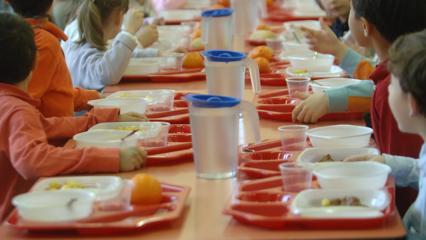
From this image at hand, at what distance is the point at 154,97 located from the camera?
2961mm

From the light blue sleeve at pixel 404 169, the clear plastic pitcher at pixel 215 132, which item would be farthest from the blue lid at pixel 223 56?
the light blue sleeve at pixel 404 169

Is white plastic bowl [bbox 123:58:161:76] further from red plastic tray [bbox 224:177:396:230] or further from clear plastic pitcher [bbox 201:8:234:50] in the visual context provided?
red plastic tray [bbox 224:177:396:230]

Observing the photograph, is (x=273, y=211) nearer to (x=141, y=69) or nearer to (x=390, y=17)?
(x=390, y=17)

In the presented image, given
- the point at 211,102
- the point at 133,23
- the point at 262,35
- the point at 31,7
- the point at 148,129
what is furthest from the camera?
the point at 262,35

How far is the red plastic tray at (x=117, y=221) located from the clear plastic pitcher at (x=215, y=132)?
0.75 feet

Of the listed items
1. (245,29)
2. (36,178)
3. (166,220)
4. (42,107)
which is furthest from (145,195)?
(245,29)

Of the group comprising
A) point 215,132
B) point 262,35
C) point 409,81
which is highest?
point 409,81

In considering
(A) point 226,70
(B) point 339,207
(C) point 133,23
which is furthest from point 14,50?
(C) point 133,23

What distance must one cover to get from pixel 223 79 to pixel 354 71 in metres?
0.99

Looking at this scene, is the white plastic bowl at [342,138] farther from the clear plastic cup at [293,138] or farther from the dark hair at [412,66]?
the dark hair at [412,66]

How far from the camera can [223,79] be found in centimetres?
273

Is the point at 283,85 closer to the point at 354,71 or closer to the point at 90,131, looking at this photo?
the point at 354,71

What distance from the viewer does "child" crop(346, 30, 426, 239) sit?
6.54 ft

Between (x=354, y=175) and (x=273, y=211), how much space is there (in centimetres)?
25
